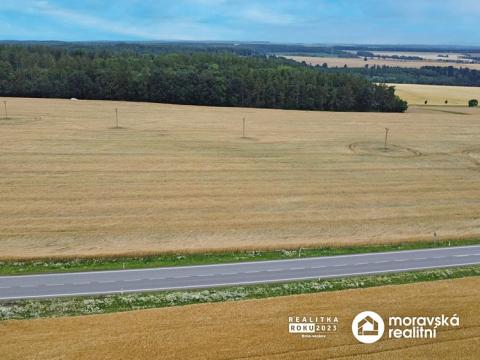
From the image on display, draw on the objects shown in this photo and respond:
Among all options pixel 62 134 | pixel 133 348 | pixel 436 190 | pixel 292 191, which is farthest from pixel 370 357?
pixel 62 134

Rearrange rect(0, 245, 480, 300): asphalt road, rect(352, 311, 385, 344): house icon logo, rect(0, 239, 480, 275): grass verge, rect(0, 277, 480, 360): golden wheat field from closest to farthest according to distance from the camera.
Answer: rect(0, 277, 480, 360): golden wheat field → rect(352, 311, 385, 344): house icon logo → rect(0, 245, 480, 300): asphalt road → rect(0, 239, 480, 275): grass verge

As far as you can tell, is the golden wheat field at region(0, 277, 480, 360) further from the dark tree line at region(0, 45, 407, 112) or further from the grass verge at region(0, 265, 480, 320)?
the dark tree line at region(0, 45, 407, 112)

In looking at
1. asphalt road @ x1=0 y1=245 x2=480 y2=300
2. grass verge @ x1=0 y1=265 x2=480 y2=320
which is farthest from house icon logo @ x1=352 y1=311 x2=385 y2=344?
asphalt road @ x1=0 y1=245 x2=480 y2=300

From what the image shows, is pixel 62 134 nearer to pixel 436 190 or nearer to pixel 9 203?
pixel 9 203

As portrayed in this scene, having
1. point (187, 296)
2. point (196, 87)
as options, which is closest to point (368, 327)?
point (187, 296)

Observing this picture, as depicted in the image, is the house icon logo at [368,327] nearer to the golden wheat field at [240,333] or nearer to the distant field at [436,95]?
the golden wheat field at [240,333]

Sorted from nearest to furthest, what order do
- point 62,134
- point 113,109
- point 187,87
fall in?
point 62,134, point 113,109, point 187,87
